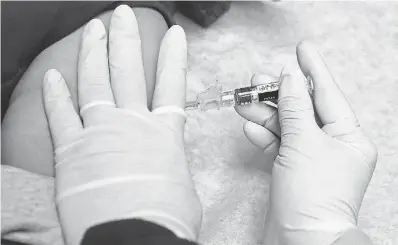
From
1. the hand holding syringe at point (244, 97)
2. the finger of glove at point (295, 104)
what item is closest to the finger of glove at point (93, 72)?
the hand holding syringe at point (244, 97)

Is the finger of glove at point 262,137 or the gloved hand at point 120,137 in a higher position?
the gloved hand at point 120,137

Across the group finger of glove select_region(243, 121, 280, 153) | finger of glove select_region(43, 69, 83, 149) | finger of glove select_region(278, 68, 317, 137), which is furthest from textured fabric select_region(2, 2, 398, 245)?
finger of glove select_region(43, 69, 83, 149)

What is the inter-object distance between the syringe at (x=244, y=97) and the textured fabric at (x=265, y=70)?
132 mm

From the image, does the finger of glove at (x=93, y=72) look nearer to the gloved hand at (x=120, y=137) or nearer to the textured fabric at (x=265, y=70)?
the gloved hand at (x=120, y=137)

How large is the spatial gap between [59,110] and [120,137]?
12 centimetres

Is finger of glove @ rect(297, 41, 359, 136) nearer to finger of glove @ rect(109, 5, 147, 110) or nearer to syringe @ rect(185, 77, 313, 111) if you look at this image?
syringe @ rect(185, 77, 313, 111)

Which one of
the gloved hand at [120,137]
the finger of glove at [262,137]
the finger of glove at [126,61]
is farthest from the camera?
the finger of glove at [262,137]

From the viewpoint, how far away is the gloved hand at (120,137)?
2.34 ft

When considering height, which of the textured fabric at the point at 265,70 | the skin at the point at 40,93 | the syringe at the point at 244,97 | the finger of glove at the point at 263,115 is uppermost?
the skin at the point at 40,93

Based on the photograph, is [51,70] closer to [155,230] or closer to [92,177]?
[92,177]

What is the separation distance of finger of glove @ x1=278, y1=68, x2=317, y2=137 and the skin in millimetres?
231

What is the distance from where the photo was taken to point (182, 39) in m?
0.87

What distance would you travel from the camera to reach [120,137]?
2.52 ft

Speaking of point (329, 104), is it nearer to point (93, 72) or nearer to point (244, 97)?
point (244, 97)
